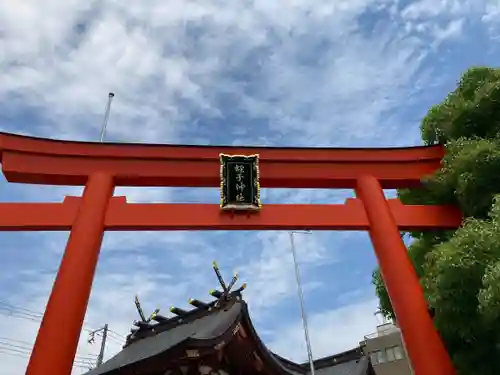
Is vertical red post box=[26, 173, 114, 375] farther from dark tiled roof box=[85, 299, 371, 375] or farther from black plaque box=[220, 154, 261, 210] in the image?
black plaque box=[220, 154, 261, 210]

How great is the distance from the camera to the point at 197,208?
6.43m

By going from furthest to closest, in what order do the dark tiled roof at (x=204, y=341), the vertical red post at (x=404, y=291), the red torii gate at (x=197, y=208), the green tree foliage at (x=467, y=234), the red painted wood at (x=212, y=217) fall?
1. the dark tiled roof at (x=204, y=341)
2. the red painted wood at (x=212, y=217)
3. the red torii gate at (x=197, y=208)
4. the vertical red post at (x=404, y=291)
5. the green tree foliage at (x=467, y=234)

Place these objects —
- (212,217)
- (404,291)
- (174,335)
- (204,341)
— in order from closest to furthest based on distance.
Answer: (404,291), (204,341), (212,217), (174,335)

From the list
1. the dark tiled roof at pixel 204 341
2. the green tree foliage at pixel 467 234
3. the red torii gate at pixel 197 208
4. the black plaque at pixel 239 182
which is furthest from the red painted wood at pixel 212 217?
the dark tiled roof at pixel 204 341

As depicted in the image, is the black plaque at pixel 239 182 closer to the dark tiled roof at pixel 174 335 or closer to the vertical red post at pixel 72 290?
the vertical red post at pixel 72 290

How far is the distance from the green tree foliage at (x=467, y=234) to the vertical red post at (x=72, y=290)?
12.9 feet

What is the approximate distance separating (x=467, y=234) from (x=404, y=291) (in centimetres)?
141

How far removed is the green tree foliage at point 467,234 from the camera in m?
4.25

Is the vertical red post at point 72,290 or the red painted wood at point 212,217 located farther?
the red painted wood at point 212,217

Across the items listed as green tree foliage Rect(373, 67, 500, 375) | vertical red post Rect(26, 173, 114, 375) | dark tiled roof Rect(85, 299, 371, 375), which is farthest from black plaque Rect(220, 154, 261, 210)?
green tree foliage Rect(373, 67, 500, 375)

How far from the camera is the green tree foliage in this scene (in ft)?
13.9

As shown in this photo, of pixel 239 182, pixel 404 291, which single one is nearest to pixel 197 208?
pixel 239 182

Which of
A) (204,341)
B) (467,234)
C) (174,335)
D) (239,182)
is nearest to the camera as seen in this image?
(467,234)

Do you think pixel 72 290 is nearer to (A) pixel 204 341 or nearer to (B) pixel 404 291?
(A) pixel 204 341
